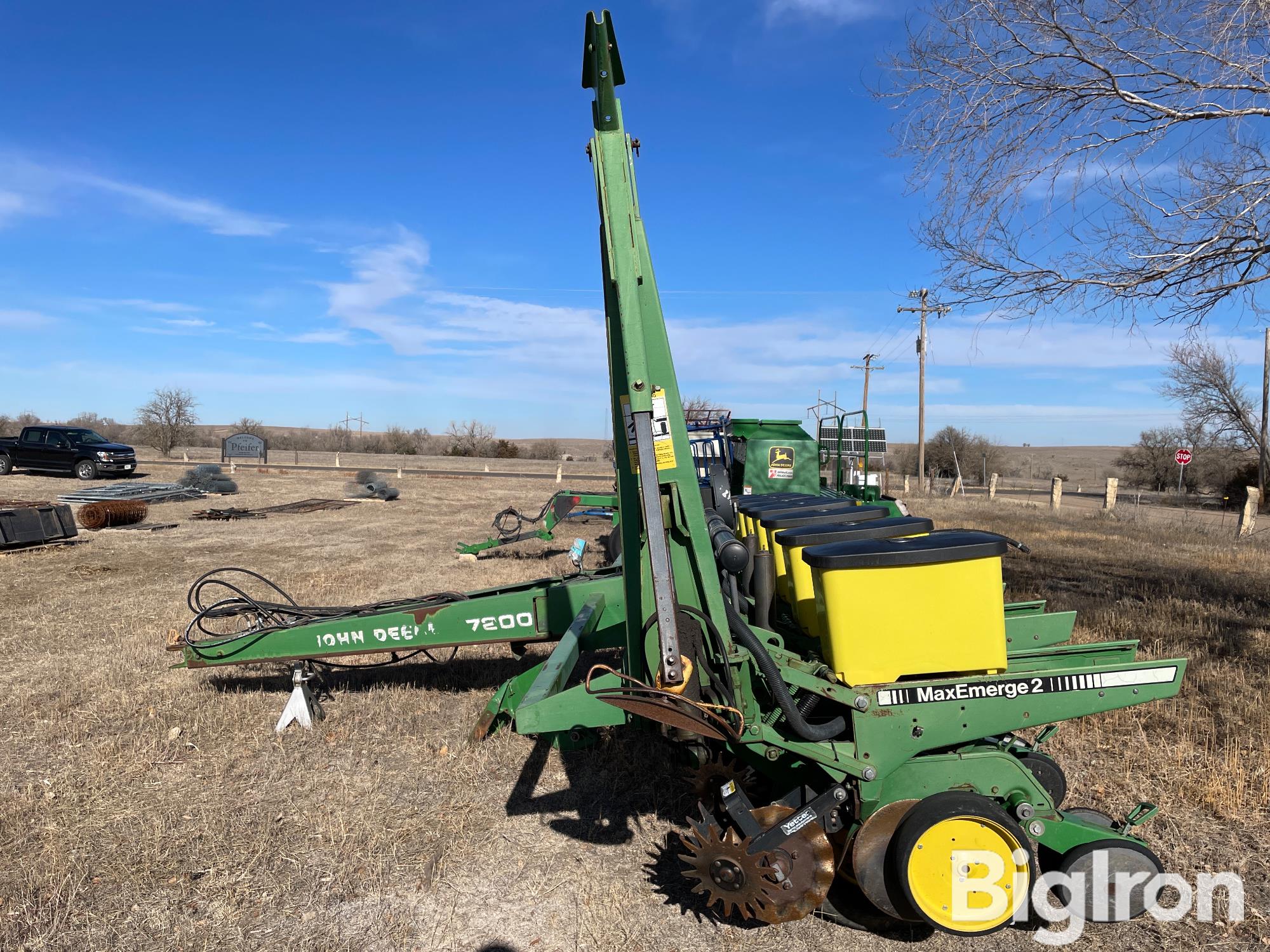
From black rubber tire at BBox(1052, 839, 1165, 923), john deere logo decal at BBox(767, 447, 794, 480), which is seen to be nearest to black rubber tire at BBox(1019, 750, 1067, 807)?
black rubber tire at BBox(1052, 839, 1165, 923)

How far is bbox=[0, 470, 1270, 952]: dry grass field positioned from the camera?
3057 millimetres

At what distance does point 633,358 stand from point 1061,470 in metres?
98.4

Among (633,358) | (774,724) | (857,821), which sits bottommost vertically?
(857,821)

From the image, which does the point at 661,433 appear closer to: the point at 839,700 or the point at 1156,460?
the point at 839,700

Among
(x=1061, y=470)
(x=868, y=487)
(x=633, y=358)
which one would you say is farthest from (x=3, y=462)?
(x=1061, y=470)

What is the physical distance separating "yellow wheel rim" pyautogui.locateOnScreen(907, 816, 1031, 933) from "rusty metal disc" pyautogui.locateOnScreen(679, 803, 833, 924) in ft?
1.10

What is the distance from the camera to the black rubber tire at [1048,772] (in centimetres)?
365

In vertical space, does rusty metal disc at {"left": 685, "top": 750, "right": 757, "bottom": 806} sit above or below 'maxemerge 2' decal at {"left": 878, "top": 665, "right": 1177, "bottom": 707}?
below

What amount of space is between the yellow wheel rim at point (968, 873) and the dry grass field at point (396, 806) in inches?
13.0

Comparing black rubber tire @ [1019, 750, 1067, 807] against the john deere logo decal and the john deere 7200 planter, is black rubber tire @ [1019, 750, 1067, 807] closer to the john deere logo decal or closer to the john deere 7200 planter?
the john deere 7200 planter

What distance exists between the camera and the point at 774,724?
3.02 meters

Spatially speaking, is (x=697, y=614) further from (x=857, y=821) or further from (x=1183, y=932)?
(x=1183, y=932)

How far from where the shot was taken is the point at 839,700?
9.32 feet

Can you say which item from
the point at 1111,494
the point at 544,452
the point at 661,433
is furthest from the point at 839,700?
the point at 544,452
